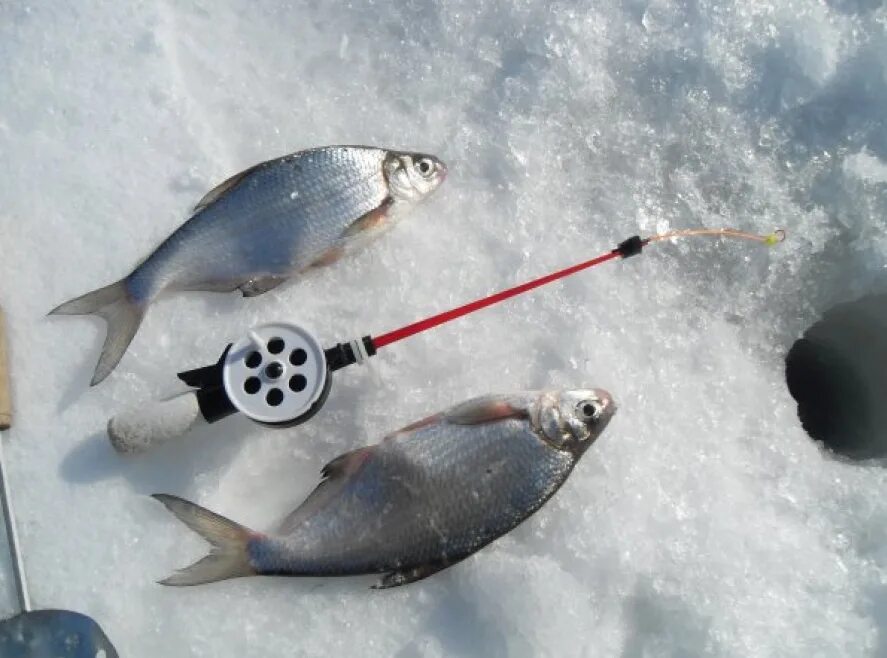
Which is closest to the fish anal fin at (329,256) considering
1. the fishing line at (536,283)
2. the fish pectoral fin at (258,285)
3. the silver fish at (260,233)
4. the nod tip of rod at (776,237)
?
the silver fish at (260,233)

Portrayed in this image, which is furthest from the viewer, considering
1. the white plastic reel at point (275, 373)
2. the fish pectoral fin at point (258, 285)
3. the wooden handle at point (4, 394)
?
the fish pectoral fin at point (258, 285)

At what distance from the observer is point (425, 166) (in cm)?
269

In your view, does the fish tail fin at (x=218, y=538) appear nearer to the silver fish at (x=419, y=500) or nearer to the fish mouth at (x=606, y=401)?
the silver fish at (x=419, y=500)

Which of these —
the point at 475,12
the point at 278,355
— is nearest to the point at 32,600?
the point at 278,355

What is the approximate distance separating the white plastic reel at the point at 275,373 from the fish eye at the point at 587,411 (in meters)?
0.80

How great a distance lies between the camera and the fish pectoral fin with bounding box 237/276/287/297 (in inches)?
102

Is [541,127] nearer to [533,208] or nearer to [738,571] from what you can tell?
[533,208]

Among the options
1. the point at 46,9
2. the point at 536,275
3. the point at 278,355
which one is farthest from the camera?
the point at 46,9

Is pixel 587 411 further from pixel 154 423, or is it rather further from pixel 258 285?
pixel 154 423

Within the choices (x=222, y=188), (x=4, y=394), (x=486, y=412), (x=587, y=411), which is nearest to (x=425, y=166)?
(x=222, y=188)

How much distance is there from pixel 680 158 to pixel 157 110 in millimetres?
1970

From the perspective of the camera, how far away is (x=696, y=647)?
2.40 meters

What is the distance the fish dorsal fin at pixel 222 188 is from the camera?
2564 mm

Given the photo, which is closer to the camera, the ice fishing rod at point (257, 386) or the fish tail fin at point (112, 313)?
the ice fishing rod at point (257, 386)
